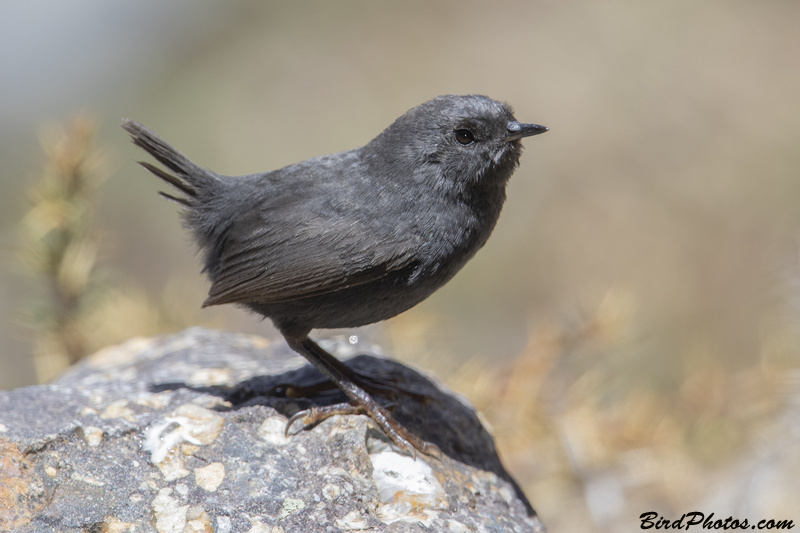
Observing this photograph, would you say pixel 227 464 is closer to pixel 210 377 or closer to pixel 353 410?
pixel 353 410

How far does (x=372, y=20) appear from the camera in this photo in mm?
11617

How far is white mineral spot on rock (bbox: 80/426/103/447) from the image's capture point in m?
3.00

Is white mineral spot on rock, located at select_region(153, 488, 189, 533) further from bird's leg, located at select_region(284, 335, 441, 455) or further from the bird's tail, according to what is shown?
the bird's tail

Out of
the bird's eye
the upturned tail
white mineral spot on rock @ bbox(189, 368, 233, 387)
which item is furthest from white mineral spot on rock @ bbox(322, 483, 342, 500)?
the bird's eye

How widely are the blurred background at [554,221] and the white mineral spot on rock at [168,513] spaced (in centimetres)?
179

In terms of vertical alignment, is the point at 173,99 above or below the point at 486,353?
above

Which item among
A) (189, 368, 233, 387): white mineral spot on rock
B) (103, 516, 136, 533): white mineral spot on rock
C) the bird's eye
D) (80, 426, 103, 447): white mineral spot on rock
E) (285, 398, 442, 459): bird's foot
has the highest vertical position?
the bird's eye

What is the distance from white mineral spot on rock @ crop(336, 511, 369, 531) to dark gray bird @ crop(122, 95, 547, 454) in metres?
0.51

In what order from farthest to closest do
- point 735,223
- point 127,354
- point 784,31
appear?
point 784,31 → point 735,223 → point 127,354

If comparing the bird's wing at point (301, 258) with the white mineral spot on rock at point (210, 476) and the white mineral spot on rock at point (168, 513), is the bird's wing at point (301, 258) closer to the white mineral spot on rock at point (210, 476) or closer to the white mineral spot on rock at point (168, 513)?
the white mineral spot on rock at point (210, 476)

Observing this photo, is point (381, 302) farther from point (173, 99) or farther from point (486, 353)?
point (173, 99)

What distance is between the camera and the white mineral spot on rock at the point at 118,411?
3250 mm

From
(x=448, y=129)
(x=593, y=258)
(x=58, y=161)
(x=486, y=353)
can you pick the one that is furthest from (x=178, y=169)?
(x=593, y=258)

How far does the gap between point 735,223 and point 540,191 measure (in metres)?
2.28
